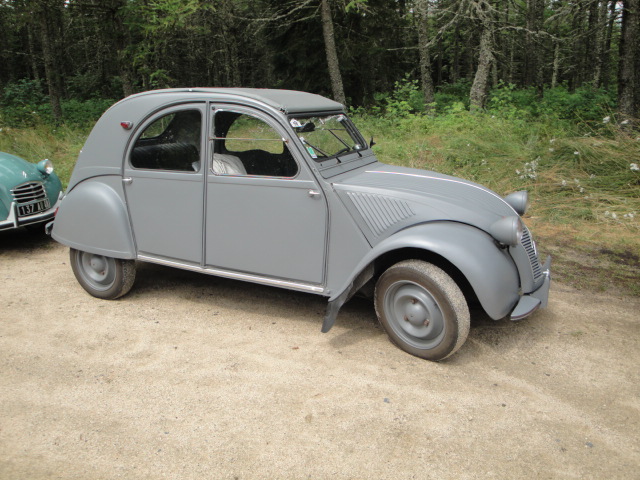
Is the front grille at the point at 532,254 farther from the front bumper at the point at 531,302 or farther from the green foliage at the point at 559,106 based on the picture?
the green foliage at the point at 559,106

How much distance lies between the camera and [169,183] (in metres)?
4.35

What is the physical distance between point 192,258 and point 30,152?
803 centimetres

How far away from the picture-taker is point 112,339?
414 cm

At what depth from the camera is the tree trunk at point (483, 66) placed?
1186 centimetres

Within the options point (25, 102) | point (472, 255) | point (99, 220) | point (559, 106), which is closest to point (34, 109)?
point (25, 102)

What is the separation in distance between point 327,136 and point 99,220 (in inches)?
86.2

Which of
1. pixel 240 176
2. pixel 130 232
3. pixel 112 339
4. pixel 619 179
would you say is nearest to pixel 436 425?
pixel 240 176

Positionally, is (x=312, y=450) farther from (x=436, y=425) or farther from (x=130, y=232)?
(x=130, y=232)

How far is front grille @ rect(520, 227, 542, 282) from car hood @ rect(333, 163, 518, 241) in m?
0.22

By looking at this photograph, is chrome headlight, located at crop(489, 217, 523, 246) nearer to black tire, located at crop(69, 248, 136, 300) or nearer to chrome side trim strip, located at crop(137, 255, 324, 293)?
chrome side trim strip, located at crop(137, 255, 324, 293)

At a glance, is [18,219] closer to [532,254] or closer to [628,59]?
[532,254]

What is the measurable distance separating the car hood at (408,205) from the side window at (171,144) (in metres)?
1.30

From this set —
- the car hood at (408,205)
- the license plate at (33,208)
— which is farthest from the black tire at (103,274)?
the car hood at (408,205)

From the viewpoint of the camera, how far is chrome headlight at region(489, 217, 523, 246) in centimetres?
351
